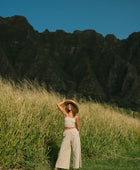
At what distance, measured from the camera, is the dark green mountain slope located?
A: 8469 cm

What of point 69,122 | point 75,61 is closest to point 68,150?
point 69,122

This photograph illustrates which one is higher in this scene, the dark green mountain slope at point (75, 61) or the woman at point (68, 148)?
the dark green mountain slope at point (75, 61)

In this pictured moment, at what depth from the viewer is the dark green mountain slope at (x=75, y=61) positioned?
84.7 meters

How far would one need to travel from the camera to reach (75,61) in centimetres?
10681

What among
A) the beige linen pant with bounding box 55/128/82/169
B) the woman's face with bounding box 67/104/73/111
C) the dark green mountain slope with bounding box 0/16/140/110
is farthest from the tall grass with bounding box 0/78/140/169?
the dark green mountain slope with bounding box 0/16/140/110

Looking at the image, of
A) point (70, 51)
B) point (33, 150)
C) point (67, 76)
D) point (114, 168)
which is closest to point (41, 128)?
point (33, 150)

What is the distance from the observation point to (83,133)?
7355 mm

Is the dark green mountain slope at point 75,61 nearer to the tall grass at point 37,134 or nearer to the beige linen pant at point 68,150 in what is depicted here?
the tall grass at point 37,134

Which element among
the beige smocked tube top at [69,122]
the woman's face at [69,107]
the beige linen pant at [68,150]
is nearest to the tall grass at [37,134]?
the beige linen pant at [68,150]

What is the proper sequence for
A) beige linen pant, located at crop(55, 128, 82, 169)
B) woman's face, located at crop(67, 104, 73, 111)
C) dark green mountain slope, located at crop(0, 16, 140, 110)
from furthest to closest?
1. dark green mountain slope, located at crop(0, 16, 140, 110)
2. woman's face, located at crop(67, 104, 73, 111)
3. beige linen pant, located at crop(55, 128, 82, 169)

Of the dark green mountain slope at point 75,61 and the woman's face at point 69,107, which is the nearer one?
the woman's face at point 69,107

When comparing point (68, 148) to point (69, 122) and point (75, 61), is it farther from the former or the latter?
point (75, 61)

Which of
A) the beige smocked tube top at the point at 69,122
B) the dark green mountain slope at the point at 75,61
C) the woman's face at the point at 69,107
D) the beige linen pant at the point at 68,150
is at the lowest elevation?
the beige linen pant at the point at 68,150

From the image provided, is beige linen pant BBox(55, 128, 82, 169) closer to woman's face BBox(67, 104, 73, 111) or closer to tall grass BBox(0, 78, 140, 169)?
woman's face BBox(67, 104, 73, 111)
